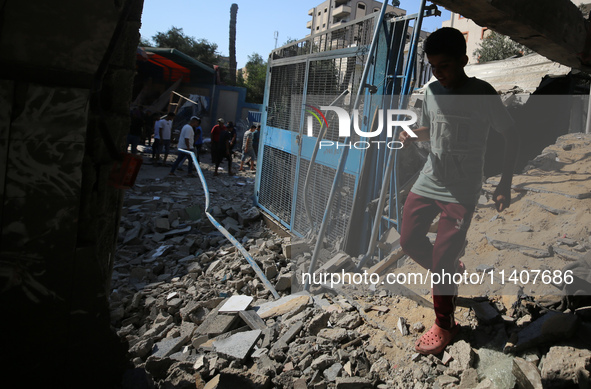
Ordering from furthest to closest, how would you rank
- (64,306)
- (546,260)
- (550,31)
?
(546,260), (550,31), (64,306)

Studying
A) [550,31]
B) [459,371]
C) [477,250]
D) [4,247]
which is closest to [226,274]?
[477,250]

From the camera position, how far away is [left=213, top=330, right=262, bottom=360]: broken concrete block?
3269 mm

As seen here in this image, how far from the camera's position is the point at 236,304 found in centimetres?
428

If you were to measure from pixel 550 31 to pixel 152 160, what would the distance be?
13.0 meters

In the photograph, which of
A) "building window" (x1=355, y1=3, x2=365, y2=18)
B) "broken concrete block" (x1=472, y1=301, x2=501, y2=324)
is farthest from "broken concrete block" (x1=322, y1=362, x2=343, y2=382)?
"building window" (x1=355, y1=3, x2=365, y2=18)

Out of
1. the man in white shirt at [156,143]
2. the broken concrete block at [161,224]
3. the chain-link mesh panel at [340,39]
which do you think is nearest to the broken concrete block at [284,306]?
the chain-link mesh panel at [340,39]

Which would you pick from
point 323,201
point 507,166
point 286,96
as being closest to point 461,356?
point 507,166

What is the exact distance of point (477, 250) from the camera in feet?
13.1

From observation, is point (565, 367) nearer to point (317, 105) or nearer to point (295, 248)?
point (295, 248)

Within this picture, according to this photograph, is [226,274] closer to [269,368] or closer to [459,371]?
[269,368]

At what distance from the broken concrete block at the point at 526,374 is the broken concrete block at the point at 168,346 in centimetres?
269

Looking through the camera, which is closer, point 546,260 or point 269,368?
point 269,368

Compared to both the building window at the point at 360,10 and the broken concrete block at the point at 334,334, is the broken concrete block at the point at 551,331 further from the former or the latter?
the building window at the point at 360,10

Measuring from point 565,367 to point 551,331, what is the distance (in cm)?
30
